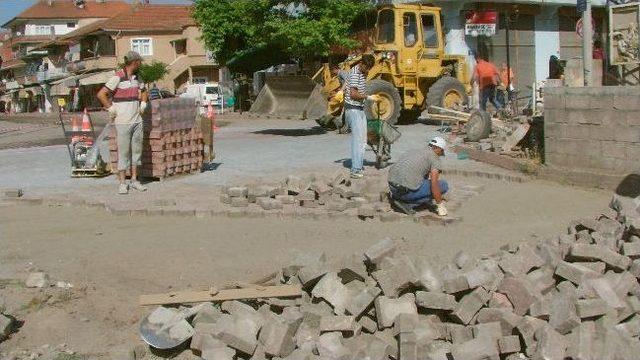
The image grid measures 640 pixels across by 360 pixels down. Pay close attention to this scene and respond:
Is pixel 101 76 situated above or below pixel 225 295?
above

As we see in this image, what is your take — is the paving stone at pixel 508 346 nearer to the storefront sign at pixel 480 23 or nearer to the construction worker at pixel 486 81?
the construction worker at pixel 486 81

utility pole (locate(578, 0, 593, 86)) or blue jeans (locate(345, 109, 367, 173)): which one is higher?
utility pole (locate(578, 0, 593, 86))

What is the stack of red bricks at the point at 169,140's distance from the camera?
11.9 metres

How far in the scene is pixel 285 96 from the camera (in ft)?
64.6

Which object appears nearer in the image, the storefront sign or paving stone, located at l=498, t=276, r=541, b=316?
paving stone, located at l=498, t=276, r=541, b=316

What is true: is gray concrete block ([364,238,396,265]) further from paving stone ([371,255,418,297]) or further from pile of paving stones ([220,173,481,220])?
pile of paving stones ([220,173,481,220])

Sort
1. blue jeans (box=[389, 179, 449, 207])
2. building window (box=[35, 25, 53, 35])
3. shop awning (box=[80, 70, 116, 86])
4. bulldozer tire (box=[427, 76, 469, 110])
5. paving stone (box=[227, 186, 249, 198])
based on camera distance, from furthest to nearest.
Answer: building window (box=[35, 25, 53, 35]) < bulldozer tire (box=[427, 76, 469, 110]) < shop awning (box=[80, 70, 116, 86]) < paving stone (box=[227, 186, 249, 198]) < blue jeans (box=[389, 179, 449, 207])

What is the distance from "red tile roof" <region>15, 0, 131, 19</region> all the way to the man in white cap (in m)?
87.6

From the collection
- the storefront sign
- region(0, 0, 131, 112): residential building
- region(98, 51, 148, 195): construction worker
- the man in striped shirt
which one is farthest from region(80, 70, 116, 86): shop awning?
region(0, 0, 131, 112): residential building

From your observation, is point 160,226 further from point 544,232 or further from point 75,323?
point 544,232

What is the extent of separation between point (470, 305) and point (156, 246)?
A: 3.69 m

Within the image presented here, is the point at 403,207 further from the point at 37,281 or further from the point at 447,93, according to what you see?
the point at 447,93

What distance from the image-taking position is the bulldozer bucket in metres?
19.2

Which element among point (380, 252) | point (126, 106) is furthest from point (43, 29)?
point (380, 252)
